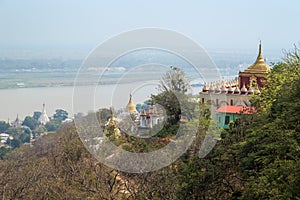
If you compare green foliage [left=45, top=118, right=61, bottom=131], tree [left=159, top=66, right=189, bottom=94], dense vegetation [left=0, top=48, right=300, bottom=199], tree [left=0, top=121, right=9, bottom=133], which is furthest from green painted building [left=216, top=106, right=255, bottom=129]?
tree [left=0, top=121, right=9, bottom=133]

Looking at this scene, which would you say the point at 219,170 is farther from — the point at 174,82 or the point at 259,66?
the point at 259,66

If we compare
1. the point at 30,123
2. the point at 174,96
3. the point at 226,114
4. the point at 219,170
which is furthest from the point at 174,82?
the point at 30,123

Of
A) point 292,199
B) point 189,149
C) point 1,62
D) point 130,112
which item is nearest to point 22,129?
point 130,112

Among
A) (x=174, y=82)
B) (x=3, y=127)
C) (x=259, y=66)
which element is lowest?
(x=3, y=127)

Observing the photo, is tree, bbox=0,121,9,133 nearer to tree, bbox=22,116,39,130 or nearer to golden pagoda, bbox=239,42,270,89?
tree, bbox=22,116,39,130

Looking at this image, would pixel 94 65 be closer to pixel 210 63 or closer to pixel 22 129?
pixel 210 63

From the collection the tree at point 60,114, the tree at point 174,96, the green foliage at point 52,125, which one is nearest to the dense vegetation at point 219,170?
the tree at point 174,96

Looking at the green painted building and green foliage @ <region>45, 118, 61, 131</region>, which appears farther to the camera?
green foliage @ <region>45, 118, 61, 131</region>

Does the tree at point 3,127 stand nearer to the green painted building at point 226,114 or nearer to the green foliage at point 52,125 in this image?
the green foliage at point 52,125
